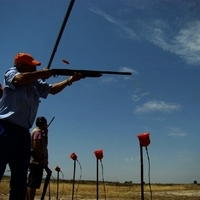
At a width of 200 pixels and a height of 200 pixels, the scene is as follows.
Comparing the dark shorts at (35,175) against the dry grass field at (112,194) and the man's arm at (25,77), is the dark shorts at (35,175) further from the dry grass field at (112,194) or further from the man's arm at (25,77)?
the man's arm at (25,77)

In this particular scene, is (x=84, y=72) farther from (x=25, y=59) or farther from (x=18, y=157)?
(x=18, y=157)

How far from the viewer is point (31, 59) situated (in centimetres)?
353

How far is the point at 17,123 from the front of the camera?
10.5 ft

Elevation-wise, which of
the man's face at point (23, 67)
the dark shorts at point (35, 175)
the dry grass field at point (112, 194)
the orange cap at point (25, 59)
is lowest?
the dry grass field at point (112, 194)

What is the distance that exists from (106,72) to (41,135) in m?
1.74

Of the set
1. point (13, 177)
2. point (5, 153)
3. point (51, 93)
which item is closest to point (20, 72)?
point (51, 93)

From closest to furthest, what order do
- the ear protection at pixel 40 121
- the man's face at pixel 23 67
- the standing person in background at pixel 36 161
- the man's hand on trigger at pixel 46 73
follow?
the man's hand on trigger at pixel 46 73 → the man's face at pixel 23 67 → the standing person in background at pixel 36 161 → the ear protection at pixel 40 121

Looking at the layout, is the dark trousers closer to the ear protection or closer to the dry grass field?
the ear protection

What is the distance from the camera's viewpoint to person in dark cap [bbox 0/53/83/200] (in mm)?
3143

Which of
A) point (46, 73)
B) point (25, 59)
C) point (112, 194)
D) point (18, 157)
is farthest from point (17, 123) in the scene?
point (112, 194)

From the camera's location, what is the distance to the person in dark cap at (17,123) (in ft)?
10.3

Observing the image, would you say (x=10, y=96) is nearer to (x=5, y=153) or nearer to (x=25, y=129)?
(x=25, y=129)

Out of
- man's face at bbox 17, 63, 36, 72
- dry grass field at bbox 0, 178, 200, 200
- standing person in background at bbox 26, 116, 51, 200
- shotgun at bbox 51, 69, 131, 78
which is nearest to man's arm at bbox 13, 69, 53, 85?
man's face at bbox 17, 63, 36, 72

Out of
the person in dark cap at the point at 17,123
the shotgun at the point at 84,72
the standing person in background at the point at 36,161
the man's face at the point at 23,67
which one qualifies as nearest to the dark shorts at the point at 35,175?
the standing person in background at the point at 36,161
